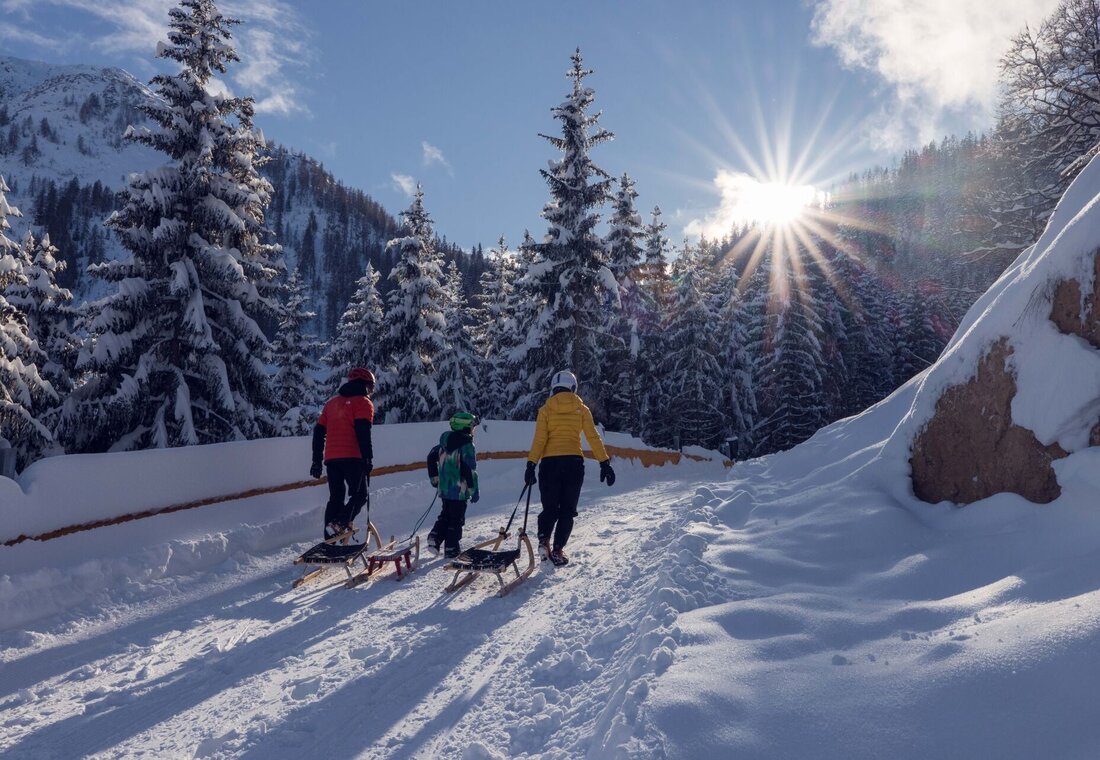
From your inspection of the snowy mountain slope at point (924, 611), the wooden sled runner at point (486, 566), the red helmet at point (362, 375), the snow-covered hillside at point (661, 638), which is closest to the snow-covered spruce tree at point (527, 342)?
the red helmet at point (362, 375)

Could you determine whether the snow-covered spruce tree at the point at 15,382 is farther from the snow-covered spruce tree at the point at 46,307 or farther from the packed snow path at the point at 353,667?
the packed snow path at the point at 353,667

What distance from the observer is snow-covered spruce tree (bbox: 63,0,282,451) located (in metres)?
14.5

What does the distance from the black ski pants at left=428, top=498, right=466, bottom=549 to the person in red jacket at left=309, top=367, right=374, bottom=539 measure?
4.02ft

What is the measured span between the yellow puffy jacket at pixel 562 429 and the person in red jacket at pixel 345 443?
2.25 metres

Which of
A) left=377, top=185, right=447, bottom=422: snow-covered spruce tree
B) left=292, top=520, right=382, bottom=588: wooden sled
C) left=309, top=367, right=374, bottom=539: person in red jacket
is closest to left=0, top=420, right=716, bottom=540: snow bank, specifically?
left=309, top=367, right=374, bottom=539: person in red jacket

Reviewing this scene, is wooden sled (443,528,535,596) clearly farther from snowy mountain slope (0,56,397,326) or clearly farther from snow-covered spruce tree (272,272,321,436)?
snowy mountain slope (0,56,397,326)

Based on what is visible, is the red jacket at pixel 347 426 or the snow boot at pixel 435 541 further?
the red jacket at pixel 347 426

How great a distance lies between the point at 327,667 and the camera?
4617mm

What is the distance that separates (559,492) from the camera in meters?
7.62

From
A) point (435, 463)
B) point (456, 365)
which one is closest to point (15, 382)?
point (435, 463)

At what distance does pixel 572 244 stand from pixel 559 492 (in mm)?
17511

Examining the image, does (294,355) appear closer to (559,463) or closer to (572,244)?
(572,244)

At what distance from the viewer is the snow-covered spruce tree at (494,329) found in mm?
34938

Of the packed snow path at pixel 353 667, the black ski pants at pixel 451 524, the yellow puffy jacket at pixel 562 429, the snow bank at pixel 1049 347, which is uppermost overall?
the snow bank at pixel 1049 347
